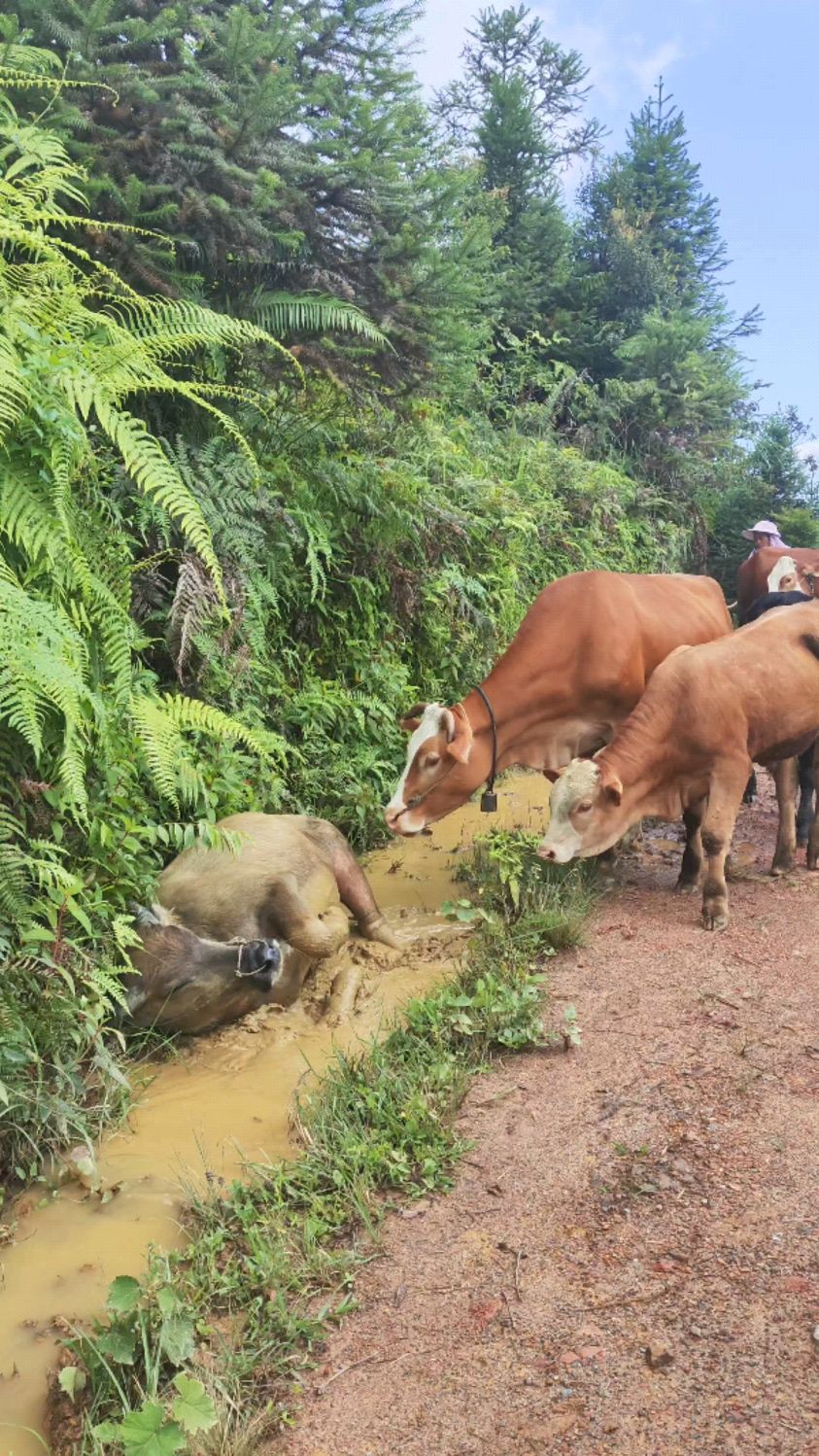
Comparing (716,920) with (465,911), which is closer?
(716,920)

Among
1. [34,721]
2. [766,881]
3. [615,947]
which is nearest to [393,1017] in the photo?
[615,947]

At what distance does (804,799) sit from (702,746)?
1.75 m

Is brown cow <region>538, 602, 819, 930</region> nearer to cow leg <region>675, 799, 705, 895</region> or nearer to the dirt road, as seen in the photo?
cow leg <region>675, 799, 705, 895</region>

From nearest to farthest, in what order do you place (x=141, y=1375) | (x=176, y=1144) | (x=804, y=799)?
(x=141, y=1375) < (x=176, y=1144) < (x=804, y=799)

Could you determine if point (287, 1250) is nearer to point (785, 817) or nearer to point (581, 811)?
point (581, 811)

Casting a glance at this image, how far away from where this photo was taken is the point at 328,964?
199 inches

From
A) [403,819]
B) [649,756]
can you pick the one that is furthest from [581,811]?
[403,819]

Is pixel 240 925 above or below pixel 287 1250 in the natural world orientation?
above

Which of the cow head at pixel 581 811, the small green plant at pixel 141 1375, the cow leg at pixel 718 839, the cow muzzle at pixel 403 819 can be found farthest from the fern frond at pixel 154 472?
the cow leg at pixel 718 839

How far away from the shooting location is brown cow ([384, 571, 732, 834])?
550 centimetres

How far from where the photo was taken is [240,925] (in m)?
4.66

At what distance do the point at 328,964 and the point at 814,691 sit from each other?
2986 mm

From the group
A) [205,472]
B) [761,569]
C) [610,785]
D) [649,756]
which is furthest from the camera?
[761,569]

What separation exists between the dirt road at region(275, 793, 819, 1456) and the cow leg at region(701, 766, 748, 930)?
31.0 inches
